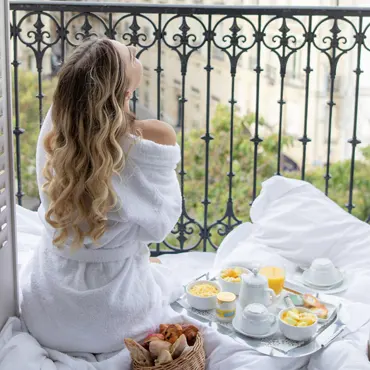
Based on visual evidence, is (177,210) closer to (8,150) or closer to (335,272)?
(8,150)

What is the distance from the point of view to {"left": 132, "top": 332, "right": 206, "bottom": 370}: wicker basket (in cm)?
185

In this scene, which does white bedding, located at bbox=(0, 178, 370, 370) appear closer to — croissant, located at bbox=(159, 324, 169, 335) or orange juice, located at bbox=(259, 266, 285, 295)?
croissant, located at bbox=(159, 324, 169, 335)

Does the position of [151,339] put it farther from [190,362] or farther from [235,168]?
[235,168]

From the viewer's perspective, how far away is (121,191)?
1.99 m

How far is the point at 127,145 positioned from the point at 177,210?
27 centimetres

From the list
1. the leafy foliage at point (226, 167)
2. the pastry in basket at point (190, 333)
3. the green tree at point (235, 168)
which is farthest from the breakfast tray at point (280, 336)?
the green tree at point (235, 168)

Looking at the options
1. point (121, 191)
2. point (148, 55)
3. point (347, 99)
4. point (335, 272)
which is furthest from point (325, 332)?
point (148, 55)

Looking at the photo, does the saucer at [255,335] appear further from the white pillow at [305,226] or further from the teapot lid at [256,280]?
the white pillow at [305,226]

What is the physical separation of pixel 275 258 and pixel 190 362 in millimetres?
859

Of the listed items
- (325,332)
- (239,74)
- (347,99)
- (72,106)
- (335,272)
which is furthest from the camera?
(239,74)

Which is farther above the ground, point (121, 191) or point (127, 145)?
point (127, 145)

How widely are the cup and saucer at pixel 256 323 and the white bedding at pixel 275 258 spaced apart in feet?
0.21

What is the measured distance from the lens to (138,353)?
1883 millimetres

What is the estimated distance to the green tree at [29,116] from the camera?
859 cm
